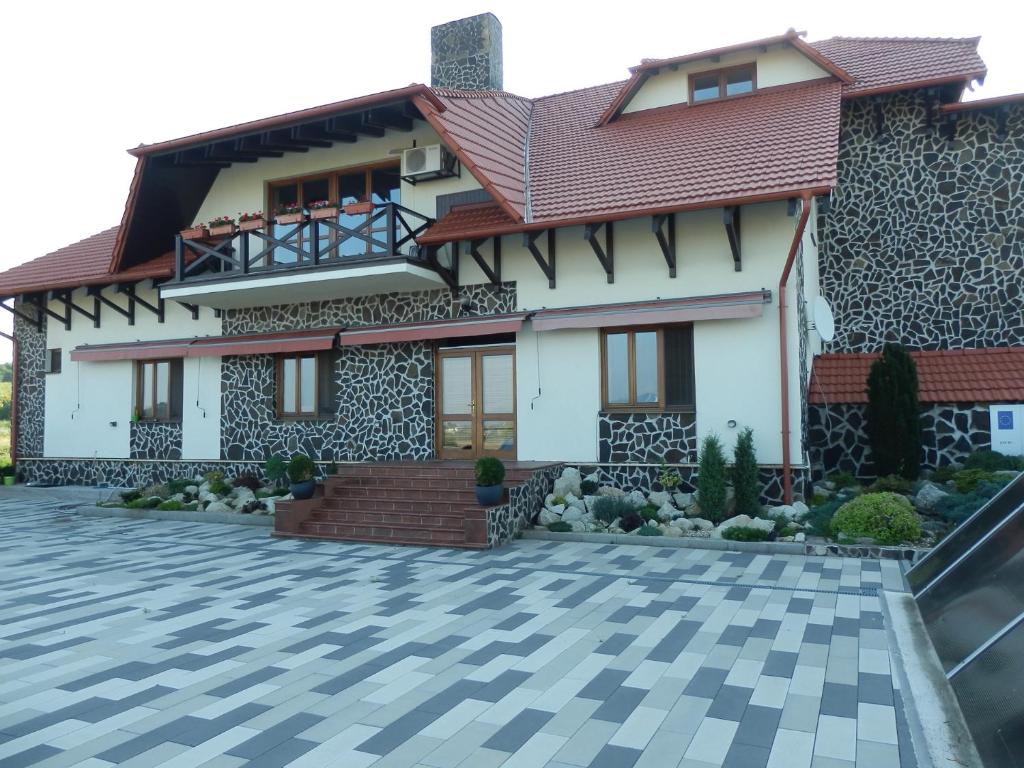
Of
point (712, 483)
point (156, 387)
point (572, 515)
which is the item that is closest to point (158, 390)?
point (156, 387)

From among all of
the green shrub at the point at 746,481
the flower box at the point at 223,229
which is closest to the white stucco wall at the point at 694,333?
the green shrub at the point at 746,481

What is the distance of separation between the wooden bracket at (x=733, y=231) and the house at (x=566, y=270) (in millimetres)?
49

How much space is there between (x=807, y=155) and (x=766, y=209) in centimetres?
102

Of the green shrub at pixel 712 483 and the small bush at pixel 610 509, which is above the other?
the green shrub at pixel 712 483

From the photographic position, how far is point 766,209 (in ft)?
36.8

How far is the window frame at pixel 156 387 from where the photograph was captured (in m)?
16.1

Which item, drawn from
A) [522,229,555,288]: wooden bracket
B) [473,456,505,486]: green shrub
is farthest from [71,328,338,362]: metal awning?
[473,456,505,486]: green shrub

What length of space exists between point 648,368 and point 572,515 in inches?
108

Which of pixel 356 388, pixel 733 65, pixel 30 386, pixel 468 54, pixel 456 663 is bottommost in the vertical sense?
pixel 456 663

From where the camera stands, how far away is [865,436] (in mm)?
12609

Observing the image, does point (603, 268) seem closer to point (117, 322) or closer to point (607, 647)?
point (607, 647)

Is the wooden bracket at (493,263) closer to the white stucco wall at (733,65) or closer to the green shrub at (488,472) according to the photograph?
the green shrub at (488,472)

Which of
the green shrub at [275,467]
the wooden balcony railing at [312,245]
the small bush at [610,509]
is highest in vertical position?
the wooden balcony railing at [312,245]

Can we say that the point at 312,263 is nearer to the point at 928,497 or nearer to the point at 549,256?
the point at 549,256
